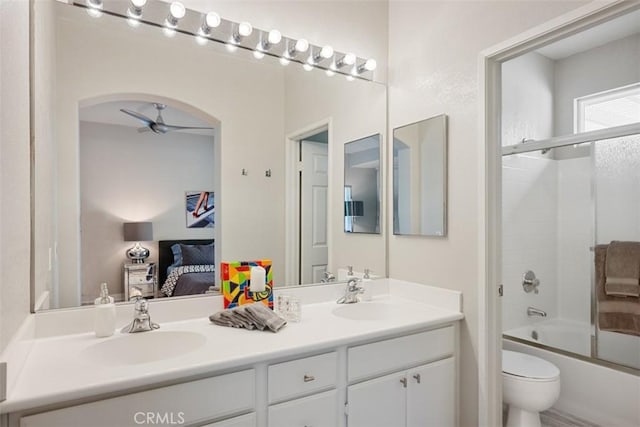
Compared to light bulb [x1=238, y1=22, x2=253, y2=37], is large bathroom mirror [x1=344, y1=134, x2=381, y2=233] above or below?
below

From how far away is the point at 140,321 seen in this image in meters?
1.45

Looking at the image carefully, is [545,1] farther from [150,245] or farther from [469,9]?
[150,245]

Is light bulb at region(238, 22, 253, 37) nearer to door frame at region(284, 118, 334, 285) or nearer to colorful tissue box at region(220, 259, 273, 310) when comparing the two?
door frame at region(284, 118, 334, 285)

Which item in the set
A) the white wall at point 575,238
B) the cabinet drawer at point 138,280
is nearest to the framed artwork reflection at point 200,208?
the cabinet drawer at point 138,280

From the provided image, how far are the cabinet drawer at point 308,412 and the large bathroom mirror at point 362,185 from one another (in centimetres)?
106

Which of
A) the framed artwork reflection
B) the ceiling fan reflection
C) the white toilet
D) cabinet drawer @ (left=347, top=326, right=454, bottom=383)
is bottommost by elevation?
the white toilet

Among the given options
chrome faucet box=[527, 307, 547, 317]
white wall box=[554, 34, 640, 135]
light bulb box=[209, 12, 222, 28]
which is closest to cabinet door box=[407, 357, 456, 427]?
chrome faucet box=[527, 307, 547, 317]

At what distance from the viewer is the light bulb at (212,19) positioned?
1666 mm

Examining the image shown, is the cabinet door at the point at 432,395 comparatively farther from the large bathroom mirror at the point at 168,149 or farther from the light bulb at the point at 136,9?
the light bulb at the point at 136,9

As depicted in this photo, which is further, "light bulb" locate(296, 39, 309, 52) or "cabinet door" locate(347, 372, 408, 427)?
"light bulb" locate(296, 39, 309, 52)

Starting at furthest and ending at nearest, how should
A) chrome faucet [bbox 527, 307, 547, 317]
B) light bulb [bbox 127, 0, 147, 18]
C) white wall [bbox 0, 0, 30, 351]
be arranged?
chrome faucet [bbox 527, 307, 547, 317] → light bulb [bbox 127, 0, 147, 18] → white wall [bbox 0, 0, 30, 351]

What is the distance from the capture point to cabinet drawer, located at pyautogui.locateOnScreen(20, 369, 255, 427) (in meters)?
0.99

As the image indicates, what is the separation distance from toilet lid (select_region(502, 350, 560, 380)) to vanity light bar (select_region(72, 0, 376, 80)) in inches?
77.5

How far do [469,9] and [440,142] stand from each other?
25.5 inches
